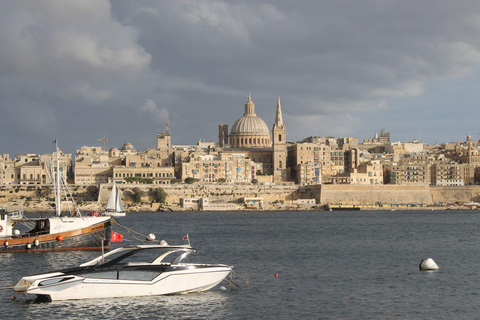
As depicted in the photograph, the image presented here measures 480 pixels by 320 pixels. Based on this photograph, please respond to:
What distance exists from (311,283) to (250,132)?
4017 inches

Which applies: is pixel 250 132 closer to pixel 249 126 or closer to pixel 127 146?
pixel 249 126

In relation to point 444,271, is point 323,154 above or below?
above

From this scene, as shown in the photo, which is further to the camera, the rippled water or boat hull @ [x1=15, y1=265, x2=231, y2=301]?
boat hull @ [x1=15, y1=265, x2=231, y2=301]

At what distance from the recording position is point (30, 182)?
100m

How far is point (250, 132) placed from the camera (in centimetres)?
12525

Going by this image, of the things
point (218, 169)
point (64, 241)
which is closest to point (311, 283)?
point (64, 241)

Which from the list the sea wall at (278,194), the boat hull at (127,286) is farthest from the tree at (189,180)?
the boat hull at (127,286)

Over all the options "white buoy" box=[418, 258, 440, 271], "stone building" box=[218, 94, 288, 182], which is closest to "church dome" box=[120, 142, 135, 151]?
"stone building" box=[218, 94, 288, 182]

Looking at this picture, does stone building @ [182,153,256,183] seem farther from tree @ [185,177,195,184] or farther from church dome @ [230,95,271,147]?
church dome @ [230,95,271,147]

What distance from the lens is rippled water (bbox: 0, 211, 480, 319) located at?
19.1 metres

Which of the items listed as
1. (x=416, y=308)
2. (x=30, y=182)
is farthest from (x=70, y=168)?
(x=416, y=308)

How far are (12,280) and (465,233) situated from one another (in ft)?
101

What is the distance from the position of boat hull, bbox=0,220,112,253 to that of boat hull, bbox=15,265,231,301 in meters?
12.4

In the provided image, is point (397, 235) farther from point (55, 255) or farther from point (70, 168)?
point (70, 168)
